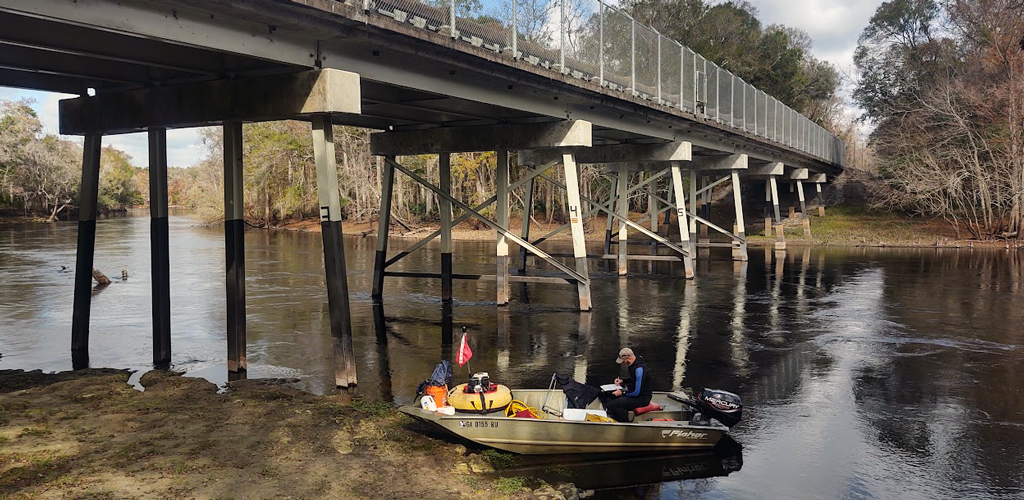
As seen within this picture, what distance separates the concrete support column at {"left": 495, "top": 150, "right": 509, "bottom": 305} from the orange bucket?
11656 mm

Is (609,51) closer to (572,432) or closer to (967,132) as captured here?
(572,432)

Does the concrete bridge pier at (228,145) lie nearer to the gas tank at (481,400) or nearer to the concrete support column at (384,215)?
the gas tank at (481,400)

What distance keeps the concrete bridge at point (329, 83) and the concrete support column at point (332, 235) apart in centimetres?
3

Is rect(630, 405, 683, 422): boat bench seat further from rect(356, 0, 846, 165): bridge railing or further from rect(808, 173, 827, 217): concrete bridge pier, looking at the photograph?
rect(808, 173, 827, 217): concrete bridge pier

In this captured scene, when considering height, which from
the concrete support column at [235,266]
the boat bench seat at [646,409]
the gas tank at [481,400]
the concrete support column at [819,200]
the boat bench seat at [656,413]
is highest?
the concrete support column at [819,200]

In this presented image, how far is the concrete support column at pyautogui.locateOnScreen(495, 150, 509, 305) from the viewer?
2298cm

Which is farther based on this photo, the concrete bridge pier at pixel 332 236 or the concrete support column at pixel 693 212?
the concrete support column at pixel 693 212

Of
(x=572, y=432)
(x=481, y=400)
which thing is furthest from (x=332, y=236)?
(x=572, y=432)

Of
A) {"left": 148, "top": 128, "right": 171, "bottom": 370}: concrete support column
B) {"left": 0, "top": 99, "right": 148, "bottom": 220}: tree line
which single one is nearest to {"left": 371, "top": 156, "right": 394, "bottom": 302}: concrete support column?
{"left": 148, "top": 128, "right": 171, "bottom": 370}: concrete support column

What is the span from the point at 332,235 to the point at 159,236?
4494 millimetres

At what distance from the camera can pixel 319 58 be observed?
13.4 metres

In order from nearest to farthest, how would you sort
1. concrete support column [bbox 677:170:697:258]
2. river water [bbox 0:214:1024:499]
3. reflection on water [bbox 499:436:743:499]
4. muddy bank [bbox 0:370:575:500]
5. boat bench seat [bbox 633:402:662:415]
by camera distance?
muddy bank [bbox 0:370:575:500]
reflection on water [bbox 499:436:743:499]
river water [bbox 0:214:1024:499]
boat bench seat [bbox 633:402:662:415]
concrete support column [bbox 677:170:697:258]

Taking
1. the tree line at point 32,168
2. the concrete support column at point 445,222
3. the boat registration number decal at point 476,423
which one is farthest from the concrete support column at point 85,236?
the tree line at point 32,168

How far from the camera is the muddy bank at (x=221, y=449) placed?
8609 millimetres
